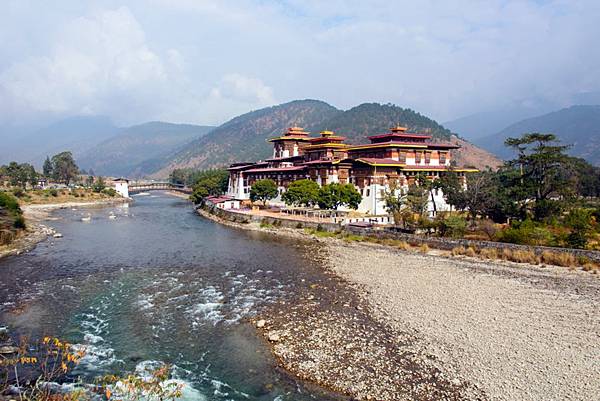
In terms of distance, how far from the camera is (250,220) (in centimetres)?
5844

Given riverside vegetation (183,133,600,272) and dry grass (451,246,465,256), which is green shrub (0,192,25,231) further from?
dry grass (451,246,465,256)

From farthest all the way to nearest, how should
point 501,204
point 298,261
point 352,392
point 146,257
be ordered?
1. point 501,204
2. point 146,257
3. point 298,261
4. point 352,392

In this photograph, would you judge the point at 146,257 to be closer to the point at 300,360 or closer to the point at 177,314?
the point at 177,314

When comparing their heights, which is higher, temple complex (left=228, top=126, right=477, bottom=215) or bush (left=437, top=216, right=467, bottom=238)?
temple complex (left=228, top=126, right=477, bottom=215)

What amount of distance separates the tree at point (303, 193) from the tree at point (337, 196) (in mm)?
1415

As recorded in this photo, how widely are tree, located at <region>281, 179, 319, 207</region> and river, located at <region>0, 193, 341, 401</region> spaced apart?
12.9 metres

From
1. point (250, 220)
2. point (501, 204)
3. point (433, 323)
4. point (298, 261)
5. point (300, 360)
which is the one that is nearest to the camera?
point (300, 360)

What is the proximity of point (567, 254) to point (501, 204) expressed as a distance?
12054 millimetres

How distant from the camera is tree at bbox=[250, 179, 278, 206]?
6994 centimetres

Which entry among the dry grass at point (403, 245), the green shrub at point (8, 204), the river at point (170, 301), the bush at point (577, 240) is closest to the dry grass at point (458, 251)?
the dry grass at point (403, 245)

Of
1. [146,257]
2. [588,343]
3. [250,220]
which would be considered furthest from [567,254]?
[250,220]

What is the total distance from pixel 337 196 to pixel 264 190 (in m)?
17.2

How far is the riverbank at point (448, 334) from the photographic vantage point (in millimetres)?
15188

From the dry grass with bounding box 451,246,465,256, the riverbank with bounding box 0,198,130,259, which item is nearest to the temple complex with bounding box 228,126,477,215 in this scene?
the dry grass with bounding box 451,246,465,256
